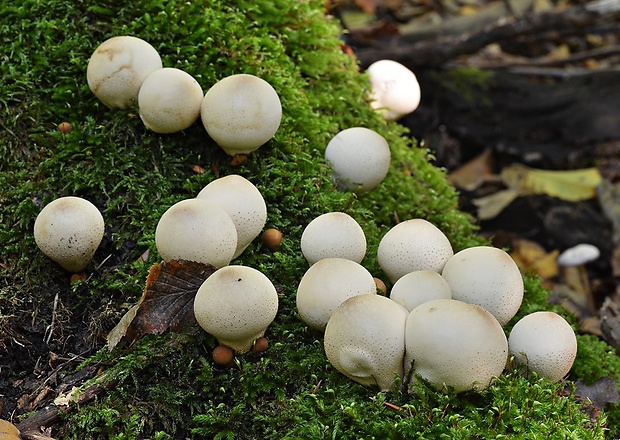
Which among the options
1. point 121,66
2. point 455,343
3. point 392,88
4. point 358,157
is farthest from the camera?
point 392,88

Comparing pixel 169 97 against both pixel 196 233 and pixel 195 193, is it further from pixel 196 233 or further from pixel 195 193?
pixel 196 233

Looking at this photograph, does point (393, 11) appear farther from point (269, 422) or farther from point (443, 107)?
point (269, 422)

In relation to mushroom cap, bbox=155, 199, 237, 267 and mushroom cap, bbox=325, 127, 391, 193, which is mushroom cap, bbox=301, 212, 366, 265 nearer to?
mushroom cap, bbox=155, 199, 237, 267

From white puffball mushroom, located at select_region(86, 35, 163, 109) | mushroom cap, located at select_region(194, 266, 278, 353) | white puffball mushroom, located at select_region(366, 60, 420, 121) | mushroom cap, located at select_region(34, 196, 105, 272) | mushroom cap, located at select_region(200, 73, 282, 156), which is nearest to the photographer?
mushroom cap, located at select_region(194, 266, 278, 353)

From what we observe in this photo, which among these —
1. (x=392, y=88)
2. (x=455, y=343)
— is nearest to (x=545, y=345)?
(x=455, y=343)

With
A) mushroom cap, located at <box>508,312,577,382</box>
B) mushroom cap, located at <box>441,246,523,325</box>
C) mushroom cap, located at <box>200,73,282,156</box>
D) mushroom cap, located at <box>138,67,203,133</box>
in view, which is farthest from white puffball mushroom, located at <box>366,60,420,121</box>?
mushroom cap, located at <box>508,312,577,382</box>
